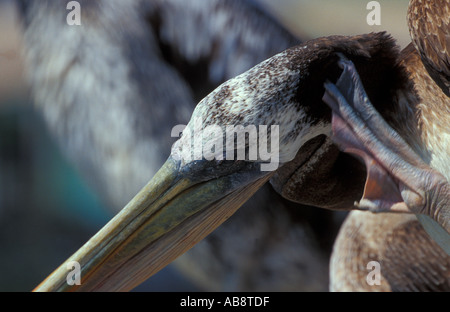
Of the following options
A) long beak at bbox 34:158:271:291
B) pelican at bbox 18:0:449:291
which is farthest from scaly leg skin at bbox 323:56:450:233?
long beak at bbox 34:158:271:291

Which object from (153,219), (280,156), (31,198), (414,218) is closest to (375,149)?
(280,156)

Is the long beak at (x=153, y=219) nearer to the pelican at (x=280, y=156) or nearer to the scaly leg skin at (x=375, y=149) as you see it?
the pelican at (x=280, y=156)

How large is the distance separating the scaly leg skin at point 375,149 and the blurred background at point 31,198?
130 cm

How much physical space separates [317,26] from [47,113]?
957 millimetres

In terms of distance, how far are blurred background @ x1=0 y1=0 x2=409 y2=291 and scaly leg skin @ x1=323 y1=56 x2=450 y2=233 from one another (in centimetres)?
130

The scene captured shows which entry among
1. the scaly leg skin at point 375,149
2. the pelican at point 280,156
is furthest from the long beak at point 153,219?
the scaly leg skin at point 375,149

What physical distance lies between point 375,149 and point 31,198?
1724 millimetres

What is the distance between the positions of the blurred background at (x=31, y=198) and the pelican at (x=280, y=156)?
1216mm

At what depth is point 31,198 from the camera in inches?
91.5

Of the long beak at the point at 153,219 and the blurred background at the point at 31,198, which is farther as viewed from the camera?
the blurred background at the point at 31,198

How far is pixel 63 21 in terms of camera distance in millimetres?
1872

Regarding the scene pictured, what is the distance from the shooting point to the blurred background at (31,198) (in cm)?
220
